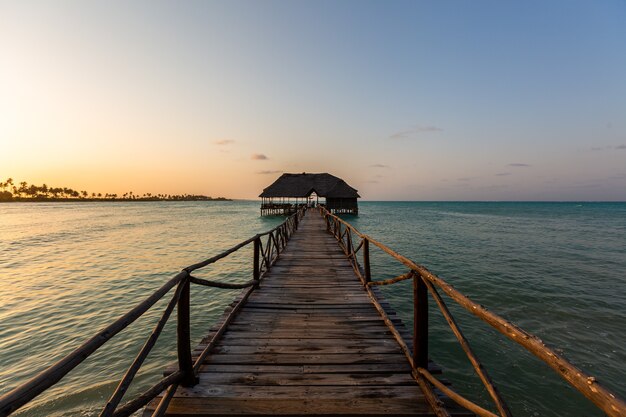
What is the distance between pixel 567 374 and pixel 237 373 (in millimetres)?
3020

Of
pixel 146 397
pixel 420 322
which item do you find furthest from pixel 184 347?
pixel 420 322

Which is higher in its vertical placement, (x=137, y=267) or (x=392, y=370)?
(x=392, y=370)

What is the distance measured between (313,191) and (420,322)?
41.8 metres

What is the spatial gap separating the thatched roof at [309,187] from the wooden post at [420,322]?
1585 inches

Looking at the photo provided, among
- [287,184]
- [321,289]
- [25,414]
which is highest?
[287,184]

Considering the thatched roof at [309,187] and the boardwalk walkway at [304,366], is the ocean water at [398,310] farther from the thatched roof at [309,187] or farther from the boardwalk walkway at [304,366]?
the thatched roof at [309,187]

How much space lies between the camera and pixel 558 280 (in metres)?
12.5

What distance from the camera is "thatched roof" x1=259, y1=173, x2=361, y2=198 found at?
144ft

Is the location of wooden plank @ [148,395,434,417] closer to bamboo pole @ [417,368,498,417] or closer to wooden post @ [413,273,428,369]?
bamboo pole @ [417,368,498,417]

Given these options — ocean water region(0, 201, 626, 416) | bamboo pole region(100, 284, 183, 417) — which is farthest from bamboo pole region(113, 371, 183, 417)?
ocean water region(0, 201, 626, 416)

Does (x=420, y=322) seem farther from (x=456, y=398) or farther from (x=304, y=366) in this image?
(x=304, y=366)

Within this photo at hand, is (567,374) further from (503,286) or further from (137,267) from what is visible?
(137,267)

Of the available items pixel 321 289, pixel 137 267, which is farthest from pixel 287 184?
pixel 321 289

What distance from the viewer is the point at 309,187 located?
149 feet
